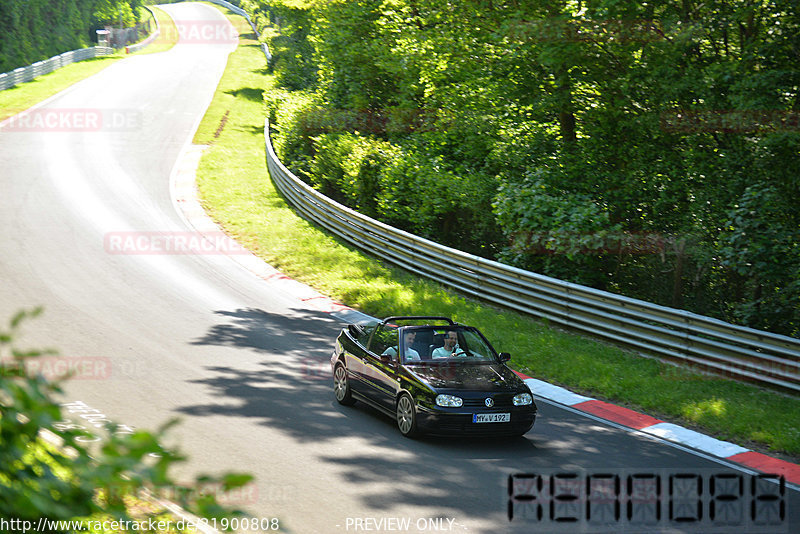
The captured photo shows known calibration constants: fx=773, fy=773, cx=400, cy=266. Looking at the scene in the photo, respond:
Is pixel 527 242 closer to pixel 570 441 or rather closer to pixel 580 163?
pixel 580 163

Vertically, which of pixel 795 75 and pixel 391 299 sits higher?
pixel 795 75

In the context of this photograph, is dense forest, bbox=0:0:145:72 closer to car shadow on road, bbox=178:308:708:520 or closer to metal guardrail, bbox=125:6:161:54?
metal guardrail, bbox=125:6:161:54

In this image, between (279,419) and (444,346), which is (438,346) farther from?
(279,419)

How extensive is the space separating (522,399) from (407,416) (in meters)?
1.53

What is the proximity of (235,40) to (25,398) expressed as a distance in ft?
275

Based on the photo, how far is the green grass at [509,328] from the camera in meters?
10.9

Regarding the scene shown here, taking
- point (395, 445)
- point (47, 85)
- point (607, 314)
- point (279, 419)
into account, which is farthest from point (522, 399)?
point (47, 85)

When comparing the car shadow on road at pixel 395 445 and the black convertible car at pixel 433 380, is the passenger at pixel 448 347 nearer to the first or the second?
the black convertible car at pixel 433 380

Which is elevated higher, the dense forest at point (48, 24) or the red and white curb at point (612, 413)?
the dense forest at point (48, 24)

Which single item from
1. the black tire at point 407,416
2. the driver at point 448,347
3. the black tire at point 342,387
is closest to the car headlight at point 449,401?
the black tire at point 407,416

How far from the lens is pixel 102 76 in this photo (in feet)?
172

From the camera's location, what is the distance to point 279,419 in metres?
10.5

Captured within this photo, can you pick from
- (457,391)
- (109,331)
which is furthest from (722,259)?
(109,331)

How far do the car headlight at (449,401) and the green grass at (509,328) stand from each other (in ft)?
10.8
